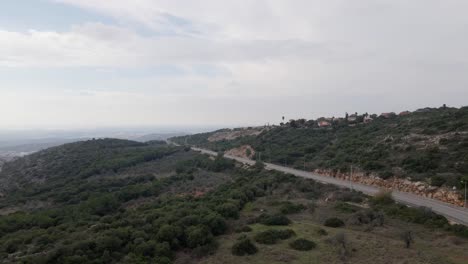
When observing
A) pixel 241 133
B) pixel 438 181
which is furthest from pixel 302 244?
pixel 241 133

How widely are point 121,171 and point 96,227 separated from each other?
40224 millimetres

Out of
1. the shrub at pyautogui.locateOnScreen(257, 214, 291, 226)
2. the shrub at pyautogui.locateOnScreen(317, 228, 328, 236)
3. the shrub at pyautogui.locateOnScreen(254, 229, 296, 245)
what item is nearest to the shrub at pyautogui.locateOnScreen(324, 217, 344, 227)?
the shrub at pyautogui.locateOnScreen(317, 228, 328, 236)

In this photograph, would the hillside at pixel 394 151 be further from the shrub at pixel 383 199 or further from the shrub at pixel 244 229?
the shrub at pixel 244 229

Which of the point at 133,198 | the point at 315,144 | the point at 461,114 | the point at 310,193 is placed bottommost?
the point at 133,198

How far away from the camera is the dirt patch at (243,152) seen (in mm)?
66869

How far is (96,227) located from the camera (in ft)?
74.8

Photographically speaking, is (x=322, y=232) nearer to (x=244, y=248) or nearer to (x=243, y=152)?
(x=244, y=248)

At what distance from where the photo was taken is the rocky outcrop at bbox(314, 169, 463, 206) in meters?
26.1

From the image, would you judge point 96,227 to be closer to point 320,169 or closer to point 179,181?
point 179,181

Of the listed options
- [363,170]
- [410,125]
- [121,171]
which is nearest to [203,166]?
[121,171]

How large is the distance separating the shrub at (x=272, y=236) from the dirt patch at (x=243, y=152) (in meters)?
44.4

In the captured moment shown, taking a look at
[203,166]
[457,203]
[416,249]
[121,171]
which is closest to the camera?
[416,249]

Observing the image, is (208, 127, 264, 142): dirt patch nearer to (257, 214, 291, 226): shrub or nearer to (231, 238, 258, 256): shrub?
(257, 214, 291, 226): shrub

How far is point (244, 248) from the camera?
58.2ft
